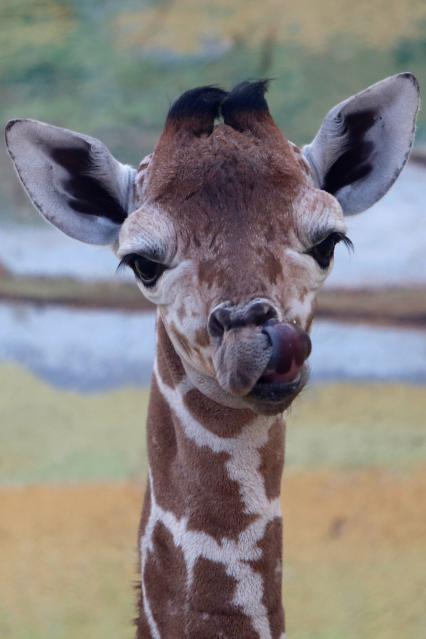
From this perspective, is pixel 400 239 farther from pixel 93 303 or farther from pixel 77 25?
pixel 77 25

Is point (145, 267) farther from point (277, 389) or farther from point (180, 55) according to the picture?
point (180, 55)

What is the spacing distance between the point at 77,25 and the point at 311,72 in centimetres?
165

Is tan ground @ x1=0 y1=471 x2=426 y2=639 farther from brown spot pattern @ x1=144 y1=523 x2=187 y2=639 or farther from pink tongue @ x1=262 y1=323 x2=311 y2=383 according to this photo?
pink tongue @ x1=262 y1=323 x2=311 y2=383

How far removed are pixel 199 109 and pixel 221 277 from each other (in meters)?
0.61

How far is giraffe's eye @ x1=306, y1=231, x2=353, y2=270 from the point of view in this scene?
3.12 metres

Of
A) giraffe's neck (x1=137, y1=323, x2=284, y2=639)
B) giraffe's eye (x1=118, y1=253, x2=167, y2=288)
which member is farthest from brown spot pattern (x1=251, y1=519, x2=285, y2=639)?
giraffe's eye (x1=118, y1=253, x2=167, y2=288)

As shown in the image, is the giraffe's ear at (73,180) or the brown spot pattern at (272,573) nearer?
the brown spot pattern at (272,573)

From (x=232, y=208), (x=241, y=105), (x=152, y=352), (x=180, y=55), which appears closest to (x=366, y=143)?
(x=241, y=105)

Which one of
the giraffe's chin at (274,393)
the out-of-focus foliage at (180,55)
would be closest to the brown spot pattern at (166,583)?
the giraffe's chin at (274,393)

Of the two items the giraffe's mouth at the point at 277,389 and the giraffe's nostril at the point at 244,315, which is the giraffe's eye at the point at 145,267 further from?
the giraffe's mouth at the point at 277,389

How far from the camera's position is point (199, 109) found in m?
3.31

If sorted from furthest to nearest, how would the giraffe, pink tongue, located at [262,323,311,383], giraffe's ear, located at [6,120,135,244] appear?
giraffe's ear, located at [6,120,135,244] → the giraffe → pink tongue, located at [262,323,311,383]

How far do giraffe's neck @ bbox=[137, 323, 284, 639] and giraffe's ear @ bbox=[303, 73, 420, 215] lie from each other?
A: 708 mm

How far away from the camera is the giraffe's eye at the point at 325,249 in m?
3.12
